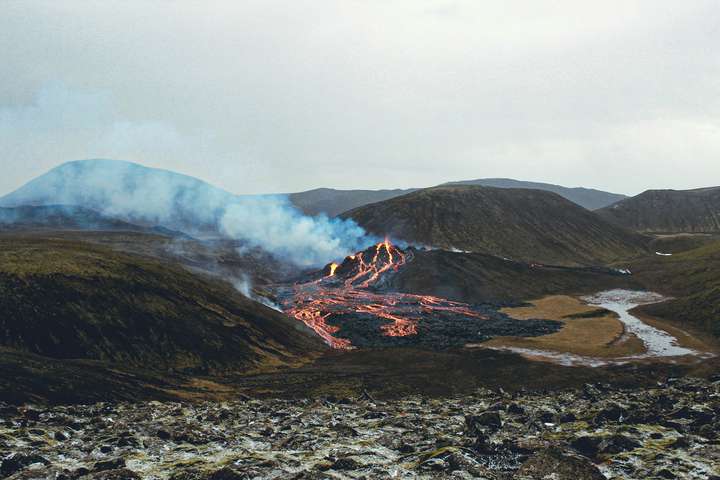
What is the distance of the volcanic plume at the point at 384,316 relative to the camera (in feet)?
297

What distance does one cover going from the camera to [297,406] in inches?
1575

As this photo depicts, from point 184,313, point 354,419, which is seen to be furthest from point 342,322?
point 354,419

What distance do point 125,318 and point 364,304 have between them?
68928 mm

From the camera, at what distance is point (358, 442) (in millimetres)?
25438

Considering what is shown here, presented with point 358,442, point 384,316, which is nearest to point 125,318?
point 358,442

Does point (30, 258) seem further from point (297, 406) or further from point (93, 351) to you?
point (297, 406)

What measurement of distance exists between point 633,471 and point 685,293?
146 meters

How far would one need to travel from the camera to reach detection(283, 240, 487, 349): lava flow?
3821 inches

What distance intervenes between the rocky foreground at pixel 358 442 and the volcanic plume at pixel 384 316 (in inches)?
2072

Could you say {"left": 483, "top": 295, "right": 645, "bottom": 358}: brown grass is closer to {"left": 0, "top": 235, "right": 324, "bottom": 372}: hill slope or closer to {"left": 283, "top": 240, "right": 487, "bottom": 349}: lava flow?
{"left": 283, "top": 240, "right": 487, "bottom": 349}: lava flow

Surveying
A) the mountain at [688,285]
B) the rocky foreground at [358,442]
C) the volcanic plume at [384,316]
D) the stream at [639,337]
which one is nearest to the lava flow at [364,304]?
the volcanic plume at [384,316]

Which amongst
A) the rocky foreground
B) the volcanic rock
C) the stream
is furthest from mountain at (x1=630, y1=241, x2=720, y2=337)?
the volcanic rock

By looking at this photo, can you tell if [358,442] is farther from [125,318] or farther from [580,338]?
[580,338]

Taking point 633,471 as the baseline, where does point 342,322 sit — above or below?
below
